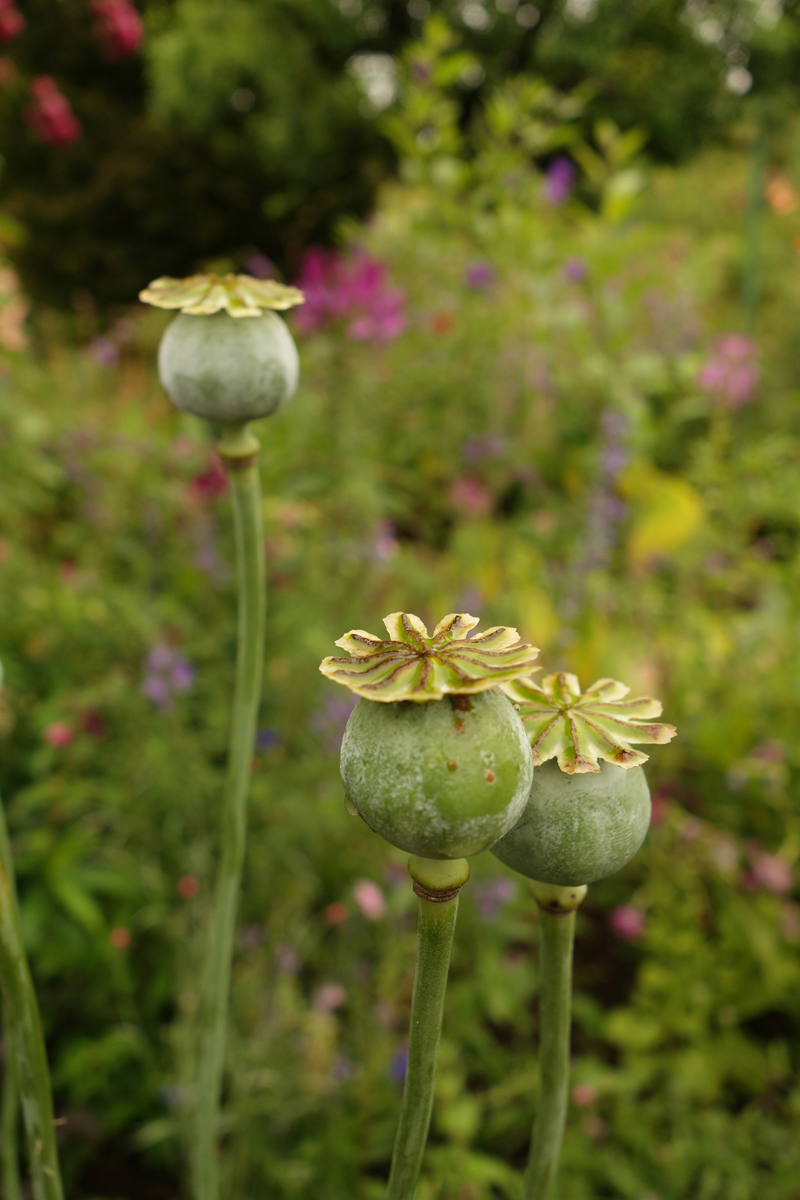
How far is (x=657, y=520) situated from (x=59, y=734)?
6.03ft

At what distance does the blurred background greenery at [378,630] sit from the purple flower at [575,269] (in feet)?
0.04

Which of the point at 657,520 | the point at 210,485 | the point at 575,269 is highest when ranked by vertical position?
the point at 575,269

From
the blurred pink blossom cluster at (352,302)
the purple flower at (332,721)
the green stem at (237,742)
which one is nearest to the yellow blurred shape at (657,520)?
the blurred pink blossom cluster at (352,302)

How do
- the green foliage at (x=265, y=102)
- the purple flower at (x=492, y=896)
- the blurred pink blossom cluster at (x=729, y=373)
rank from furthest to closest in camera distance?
the green foliage at (x=265, y=102) → the blurred pink blossom cluster at (x=729, y=373) → the purple flower at (x=492, y=896)

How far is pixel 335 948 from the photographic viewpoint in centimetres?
154

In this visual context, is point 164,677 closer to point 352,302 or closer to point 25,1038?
point 352,302

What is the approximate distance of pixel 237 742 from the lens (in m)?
0.50

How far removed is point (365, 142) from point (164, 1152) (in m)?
8.30

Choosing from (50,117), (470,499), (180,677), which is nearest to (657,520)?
(470,499)

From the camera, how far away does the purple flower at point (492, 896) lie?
4.74 feet

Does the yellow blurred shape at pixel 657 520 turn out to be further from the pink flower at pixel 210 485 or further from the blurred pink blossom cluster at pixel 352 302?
the pink flower at pixel 210 485

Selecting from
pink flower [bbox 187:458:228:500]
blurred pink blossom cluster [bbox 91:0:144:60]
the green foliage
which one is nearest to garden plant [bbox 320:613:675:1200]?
pink flower [bbox 187:458:228:500]

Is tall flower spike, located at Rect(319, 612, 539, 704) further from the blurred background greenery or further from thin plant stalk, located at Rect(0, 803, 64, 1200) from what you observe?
the blurred background greenery

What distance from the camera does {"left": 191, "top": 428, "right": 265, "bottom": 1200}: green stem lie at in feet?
1.50
